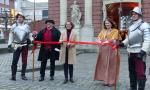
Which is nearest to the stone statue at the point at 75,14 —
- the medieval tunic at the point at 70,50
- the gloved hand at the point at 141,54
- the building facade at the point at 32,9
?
the medieval tunic at the point at 70,50

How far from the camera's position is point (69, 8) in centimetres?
2906

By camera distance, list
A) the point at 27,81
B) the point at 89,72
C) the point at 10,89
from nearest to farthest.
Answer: the point at 10,89
the point at 27,81
the point at 89,72

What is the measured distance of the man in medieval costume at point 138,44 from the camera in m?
10.2

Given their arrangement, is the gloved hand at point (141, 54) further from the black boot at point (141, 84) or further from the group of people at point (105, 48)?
the black boot at point (141, 84)

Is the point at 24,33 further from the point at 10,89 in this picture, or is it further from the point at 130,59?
the point at 130,59

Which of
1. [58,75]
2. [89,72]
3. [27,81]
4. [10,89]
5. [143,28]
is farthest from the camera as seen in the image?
[89,72]

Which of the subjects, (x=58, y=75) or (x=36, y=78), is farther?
(x=58, y=75)

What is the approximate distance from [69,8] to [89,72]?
1393 centimetres

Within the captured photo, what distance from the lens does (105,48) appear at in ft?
38.8

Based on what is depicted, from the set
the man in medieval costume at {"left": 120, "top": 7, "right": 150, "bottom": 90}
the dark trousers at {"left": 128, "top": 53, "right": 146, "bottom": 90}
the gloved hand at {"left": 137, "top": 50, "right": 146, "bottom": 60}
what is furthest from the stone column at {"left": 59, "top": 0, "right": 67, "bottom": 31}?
the gloved hand at {"left": 137, "top": 50, "right": 146, "bottom": 60}

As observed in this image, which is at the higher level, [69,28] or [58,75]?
[69,28]

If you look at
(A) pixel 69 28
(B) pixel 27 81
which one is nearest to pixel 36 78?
(B) pixel 27 81

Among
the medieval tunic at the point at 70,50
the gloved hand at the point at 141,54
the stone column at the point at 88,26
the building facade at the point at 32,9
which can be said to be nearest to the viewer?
the gloved hand at the point at 141,54

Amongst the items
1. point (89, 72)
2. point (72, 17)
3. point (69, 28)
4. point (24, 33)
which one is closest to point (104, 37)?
point (69, 28)
